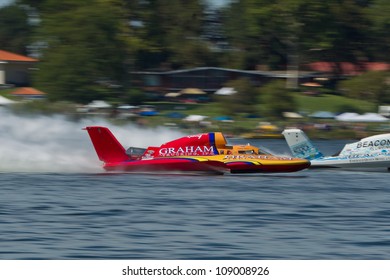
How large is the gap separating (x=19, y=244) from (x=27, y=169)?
37.0 feet

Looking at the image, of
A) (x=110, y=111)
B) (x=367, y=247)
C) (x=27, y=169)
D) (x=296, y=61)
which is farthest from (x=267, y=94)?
(x=367, y=247)

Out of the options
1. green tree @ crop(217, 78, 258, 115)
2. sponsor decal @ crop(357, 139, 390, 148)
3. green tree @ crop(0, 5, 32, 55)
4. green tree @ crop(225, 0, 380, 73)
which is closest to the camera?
sponsor decal @ crop(357, 139, 390, 148)

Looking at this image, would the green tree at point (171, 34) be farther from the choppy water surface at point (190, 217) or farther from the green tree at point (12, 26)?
the choppy water surface at point (190, 217)

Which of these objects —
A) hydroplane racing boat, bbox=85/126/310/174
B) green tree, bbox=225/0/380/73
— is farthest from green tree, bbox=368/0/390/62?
hydroplane racing boat, bbox=85/126/310/174

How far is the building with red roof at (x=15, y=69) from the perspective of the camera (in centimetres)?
8106

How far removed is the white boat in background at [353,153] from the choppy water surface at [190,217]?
1.46 metres

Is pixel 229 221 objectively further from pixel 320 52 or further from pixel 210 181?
pixel 320 52

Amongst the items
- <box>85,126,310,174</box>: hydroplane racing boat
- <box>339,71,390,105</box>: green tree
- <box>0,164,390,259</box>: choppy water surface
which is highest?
<box>339,71,390,105</box>: green tree

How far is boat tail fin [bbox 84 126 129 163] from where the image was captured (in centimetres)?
2236

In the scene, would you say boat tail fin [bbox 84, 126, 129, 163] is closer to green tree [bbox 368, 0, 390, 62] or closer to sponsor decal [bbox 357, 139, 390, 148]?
sponsor decal [bbox 357, 139, 390, 148]

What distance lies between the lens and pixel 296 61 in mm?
83625

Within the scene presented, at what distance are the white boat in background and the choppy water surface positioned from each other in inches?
57.4

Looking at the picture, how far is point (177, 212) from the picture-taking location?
658 inches

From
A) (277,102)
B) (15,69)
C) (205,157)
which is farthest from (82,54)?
(205,157)
